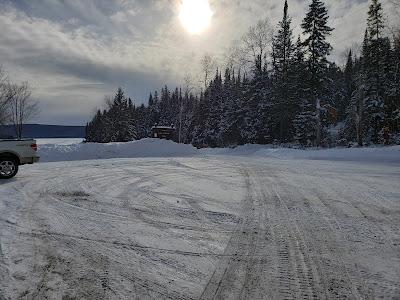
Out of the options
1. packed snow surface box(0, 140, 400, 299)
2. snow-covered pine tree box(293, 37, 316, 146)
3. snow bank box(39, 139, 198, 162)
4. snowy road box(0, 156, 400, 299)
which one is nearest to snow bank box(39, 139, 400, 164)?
snow bank box(39, 139, 198, 162)

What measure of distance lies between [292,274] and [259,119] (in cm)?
4765

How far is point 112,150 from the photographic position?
89.9 feet

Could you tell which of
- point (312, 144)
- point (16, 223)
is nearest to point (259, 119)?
point (312, 144)

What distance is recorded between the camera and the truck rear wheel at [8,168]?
39.2 ft

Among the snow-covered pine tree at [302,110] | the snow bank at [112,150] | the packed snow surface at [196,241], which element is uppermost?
the snow-covered pine tree at [302,110]

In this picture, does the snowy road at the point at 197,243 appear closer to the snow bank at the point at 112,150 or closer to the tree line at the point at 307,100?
the snow bank at the point at 112,150

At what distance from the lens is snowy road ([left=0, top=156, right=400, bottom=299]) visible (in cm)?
399

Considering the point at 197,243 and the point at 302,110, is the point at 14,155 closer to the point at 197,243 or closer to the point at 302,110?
the point at 197,243

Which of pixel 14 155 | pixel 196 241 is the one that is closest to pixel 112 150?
pixel 14 155

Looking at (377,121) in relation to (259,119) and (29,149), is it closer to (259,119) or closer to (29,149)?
(259,119)

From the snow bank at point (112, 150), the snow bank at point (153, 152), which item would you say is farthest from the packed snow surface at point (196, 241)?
the snow bank at point (112, 150)

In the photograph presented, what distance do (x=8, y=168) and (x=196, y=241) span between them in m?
9.06

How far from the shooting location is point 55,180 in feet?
37.2

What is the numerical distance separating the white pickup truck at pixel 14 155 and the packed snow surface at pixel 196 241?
1.54 metres
